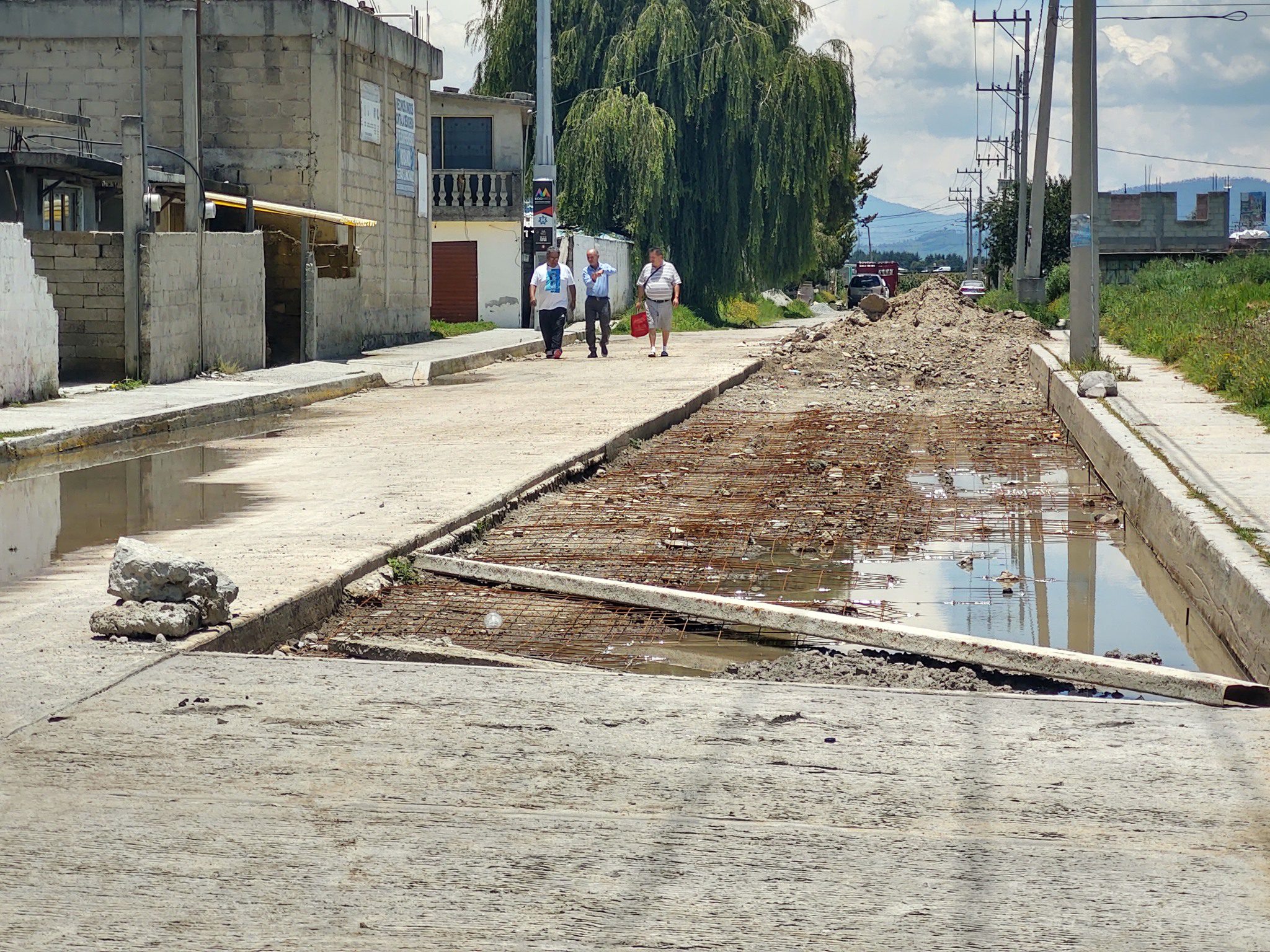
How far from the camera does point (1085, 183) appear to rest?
66.9 feet

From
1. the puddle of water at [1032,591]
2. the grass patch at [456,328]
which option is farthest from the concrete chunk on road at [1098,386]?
the grass patch at [456,328]

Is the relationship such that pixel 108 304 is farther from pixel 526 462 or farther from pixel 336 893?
pixel 336 893

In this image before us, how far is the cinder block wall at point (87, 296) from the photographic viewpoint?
1945 centimetres

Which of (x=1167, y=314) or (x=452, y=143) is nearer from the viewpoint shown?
(x=1167, y=314)

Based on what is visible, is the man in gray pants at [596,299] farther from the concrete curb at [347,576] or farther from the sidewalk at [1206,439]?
the concrete curb at [347,576]

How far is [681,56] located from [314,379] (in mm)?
24848

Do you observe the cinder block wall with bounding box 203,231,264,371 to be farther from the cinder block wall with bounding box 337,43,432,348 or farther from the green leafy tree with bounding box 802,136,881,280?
the green leafy tree with bounding box 802,136,881,280

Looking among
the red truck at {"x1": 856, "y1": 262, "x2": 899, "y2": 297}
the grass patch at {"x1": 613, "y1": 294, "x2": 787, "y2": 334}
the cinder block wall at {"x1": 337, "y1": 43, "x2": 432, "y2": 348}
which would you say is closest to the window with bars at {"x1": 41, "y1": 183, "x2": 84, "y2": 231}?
the cinder block wall at {"x1": 337, "y1": 43, "x2": 432, "y2": 348}

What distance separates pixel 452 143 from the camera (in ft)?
130

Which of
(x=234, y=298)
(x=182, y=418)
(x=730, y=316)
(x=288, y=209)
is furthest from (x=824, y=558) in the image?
(x=730, y=316)

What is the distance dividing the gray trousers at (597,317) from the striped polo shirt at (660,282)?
1250 mm

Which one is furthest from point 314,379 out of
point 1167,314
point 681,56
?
point 681,56

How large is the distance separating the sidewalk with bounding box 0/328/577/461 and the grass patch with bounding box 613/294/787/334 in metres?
12.4

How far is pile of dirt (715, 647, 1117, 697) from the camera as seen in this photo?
579cm
